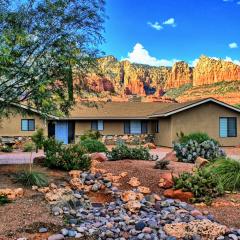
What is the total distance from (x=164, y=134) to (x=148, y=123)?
11.2 ft

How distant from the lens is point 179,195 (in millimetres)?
9969

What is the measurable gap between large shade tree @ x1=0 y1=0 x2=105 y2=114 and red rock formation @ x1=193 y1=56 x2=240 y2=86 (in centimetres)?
10508

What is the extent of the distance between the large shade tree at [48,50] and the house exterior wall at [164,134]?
2192 centimetres

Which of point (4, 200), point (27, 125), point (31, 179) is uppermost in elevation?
point (27, 125)

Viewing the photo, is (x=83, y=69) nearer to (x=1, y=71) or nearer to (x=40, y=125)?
(x=1, y=71)

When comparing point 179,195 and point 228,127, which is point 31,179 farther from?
point 228,127

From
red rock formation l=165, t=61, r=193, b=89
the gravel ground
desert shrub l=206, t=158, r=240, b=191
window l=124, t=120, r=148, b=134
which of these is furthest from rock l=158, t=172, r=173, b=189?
red rock formation l=165, t=61, r=193, b=89

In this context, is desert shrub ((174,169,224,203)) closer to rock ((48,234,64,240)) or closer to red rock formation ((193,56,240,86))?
rock ((48,234,64,240))

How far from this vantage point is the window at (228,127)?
3478 cm

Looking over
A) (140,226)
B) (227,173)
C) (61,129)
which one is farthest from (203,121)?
(140,226)

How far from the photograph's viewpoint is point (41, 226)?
7.62 metres

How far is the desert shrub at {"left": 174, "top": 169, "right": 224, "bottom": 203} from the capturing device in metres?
9.89

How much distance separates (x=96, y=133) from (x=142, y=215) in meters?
26.4

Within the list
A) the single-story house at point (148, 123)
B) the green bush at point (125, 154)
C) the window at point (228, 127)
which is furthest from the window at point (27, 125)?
the green bush at point (125, 154)
